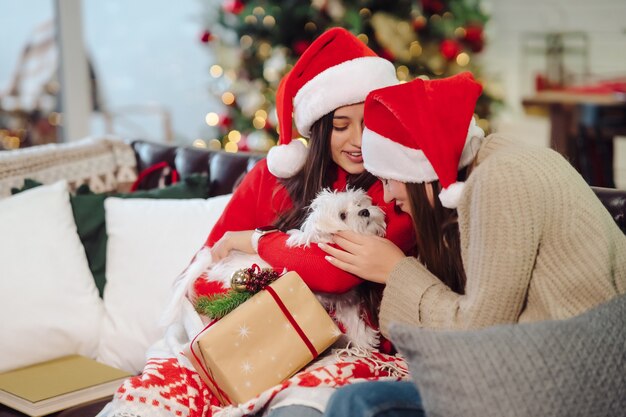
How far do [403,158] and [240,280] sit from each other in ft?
1.50

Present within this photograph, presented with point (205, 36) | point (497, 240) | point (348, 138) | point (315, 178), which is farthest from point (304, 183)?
point (205, 36)

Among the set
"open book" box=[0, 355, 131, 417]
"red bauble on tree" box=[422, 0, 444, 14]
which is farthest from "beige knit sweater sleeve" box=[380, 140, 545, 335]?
"red bauble on tree" box=[422, 0, 444, 14]

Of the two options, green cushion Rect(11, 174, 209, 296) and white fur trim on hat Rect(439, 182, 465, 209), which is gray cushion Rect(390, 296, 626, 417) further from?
green cushion Rect(11, 174, 209, 296)

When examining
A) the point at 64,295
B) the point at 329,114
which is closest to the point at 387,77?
the point at 329,114

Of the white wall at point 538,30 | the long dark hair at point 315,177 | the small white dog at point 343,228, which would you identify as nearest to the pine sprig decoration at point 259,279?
the small white dog at point 343,228

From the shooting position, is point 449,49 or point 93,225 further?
point 449,49

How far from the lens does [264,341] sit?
5.34 feet

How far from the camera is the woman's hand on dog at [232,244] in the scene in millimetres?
1935

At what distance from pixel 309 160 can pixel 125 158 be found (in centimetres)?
125

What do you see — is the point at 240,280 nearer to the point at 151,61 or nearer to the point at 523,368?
the point at 523,368

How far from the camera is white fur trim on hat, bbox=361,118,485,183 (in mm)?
1567

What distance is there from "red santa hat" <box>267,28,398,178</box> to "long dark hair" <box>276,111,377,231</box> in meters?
0.03

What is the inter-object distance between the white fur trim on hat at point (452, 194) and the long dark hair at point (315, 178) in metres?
0.45

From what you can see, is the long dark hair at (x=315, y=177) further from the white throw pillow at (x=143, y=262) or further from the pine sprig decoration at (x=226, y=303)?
the white throw pillow at (x=143, y=262)
